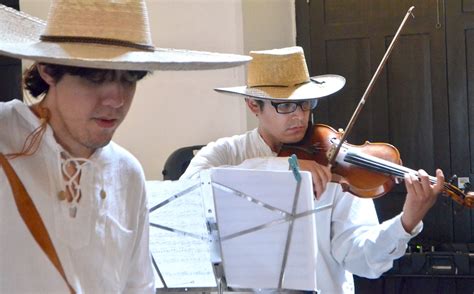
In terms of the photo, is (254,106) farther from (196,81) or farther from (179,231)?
(196,81)

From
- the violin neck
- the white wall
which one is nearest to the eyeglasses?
the violin neck

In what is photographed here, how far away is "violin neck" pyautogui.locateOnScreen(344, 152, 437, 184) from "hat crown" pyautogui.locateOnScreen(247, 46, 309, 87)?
335mm

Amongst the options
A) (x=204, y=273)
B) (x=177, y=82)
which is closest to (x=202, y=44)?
(x=177, y=82)

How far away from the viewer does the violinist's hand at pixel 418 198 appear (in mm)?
2072

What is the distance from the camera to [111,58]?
1.17 m

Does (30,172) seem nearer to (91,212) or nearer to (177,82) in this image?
Answer: (91,212)

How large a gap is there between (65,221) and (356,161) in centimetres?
122

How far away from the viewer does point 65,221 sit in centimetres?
127

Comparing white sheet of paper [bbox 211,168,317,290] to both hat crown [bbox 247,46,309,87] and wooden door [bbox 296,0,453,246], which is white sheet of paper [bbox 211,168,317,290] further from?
wooden door [bbox 296,0,453,246]

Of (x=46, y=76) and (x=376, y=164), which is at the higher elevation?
(x=46, y=76)

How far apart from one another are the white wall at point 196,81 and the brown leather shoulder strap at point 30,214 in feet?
9.56

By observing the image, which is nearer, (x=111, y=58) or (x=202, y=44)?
(x=111, y=58)

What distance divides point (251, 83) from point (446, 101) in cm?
184

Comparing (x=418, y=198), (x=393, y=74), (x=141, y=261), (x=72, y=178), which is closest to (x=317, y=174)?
(x=418, y=198)
